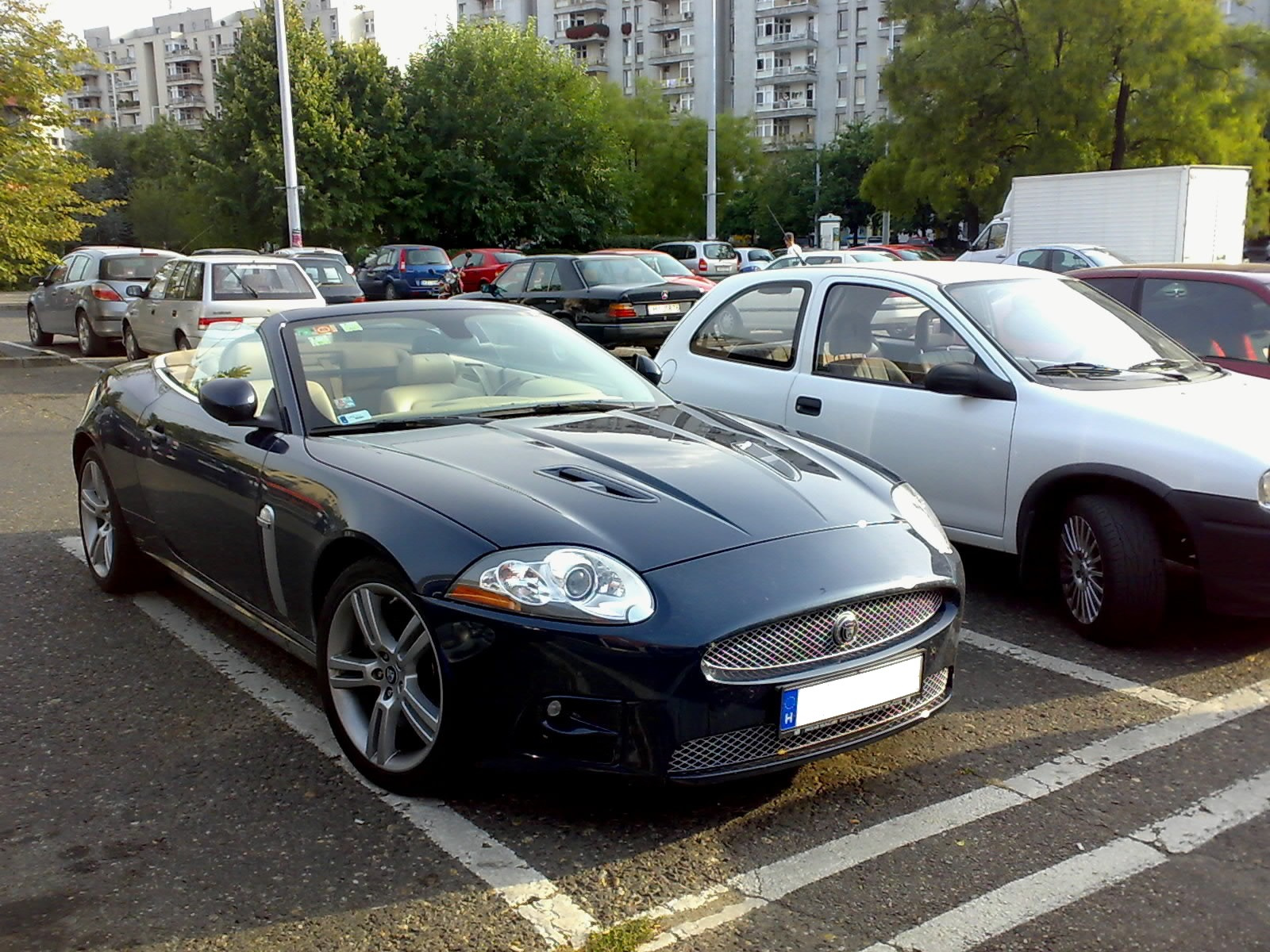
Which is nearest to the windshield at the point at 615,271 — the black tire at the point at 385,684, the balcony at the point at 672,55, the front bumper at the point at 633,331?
the front bumper at the point at 633,331

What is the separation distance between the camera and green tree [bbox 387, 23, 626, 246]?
1590 inches

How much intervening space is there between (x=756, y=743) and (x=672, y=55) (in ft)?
307

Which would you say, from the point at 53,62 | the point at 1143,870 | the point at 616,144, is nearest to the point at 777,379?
the point at 1143,870

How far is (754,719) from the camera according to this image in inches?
123

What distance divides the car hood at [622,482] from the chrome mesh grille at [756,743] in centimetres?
48

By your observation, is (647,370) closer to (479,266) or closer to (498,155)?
(479,266)

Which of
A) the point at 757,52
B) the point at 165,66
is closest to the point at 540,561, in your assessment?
the point at 757,52

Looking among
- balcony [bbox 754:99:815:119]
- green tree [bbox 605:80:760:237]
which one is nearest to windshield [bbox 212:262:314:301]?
green tree [bbox 605:80:760:237]

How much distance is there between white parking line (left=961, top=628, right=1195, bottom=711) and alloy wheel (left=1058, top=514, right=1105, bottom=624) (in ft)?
1.01

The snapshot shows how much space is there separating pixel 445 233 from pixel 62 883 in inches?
1587

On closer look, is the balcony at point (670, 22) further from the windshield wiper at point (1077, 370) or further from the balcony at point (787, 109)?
the windshield wiper at point (1077, 370)

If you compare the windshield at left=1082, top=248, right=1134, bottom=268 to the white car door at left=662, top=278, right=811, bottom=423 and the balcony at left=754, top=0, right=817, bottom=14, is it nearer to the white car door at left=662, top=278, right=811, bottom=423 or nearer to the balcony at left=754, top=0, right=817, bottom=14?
the white car door at left=662, top=278, right=811, bottom=423

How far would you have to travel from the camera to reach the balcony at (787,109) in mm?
86062

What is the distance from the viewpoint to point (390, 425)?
419 centimetres
